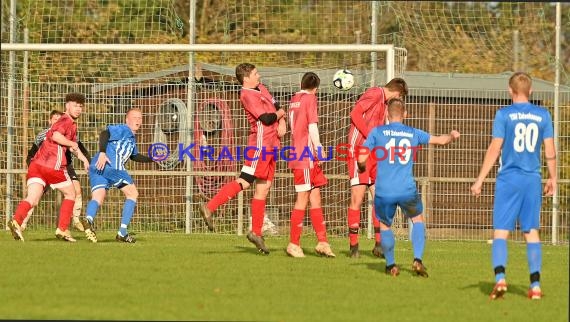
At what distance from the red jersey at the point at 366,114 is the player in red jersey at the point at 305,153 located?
684 mm

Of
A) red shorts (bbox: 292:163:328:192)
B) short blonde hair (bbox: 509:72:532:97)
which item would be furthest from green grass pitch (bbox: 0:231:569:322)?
short blonde hair (bbox: 509:72:532:97)

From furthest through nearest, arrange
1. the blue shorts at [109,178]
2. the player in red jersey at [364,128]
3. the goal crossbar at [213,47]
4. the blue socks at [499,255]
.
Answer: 1. the goal crossbar at [213,47]
2. the blue shorts at [109,178]
3. the player in red jersey at [364,128]
4. the blue socks at [499,255]

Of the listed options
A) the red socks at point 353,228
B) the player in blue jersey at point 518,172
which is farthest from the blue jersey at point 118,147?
the player in blue jersey at point 518,172

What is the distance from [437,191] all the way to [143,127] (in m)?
5.01

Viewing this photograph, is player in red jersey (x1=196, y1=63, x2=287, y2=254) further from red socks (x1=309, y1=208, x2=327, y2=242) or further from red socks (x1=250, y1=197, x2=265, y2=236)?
red socks (x1=309, y1=208, x2=327, y2=242)

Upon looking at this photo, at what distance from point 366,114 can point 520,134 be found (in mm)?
3908

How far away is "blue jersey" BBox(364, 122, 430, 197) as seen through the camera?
1218cm

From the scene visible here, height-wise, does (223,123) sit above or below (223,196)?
above

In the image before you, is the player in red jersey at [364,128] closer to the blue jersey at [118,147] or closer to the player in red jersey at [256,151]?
the player in red jersey at [256,151]

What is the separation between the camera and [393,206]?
483 inches

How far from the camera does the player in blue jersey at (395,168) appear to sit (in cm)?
1219

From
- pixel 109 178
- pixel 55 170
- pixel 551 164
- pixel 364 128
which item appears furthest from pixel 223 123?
pixel 551 164

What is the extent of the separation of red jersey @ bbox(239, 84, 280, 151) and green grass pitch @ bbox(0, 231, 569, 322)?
51.0 inches

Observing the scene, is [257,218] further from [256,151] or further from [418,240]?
[418,240]
